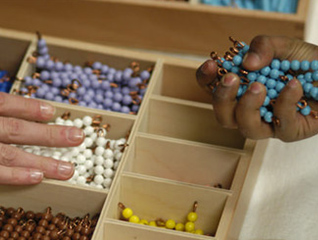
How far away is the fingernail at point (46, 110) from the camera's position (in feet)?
3.84

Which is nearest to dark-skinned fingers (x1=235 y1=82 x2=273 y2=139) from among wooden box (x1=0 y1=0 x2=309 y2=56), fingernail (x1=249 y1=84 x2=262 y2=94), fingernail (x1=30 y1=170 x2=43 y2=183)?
fingernail (x1=249 y1=84 x2=262 y2=94)

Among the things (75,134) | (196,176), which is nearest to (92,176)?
(75,134)

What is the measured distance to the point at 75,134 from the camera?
1.13 m

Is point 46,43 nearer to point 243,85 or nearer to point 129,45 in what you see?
point 129,45

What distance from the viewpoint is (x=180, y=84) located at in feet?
4.40

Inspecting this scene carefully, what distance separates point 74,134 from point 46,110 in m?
0.10

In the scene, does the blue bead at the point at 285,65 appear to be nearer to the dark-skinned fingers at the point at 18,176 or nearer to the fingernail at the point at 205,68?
the fingernail at the point at 205,68

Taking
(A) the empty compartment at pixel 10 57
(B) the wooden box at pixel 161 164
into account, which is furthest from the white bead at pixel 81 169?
(A) the empty compartment at pixel 10 57

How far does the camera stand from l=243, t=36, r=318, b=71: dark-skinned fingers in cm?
91

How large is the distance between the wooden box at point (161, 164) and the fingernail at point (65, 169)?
2cm

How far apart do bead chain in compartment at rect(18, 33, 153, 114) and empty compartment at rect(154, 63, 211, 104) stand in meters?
0.04

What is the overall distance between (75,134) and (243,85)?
40cm

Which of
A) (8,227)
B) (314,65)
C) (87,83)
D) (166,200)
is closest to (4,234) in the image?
(8,227)

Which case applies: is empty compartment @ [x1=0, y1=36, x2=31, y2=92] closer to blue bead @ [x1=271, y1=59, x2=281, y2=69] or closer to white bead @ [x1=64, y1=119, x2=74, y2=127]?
white bead @ [x1=64, y1=119, x2=74, y2=127]
